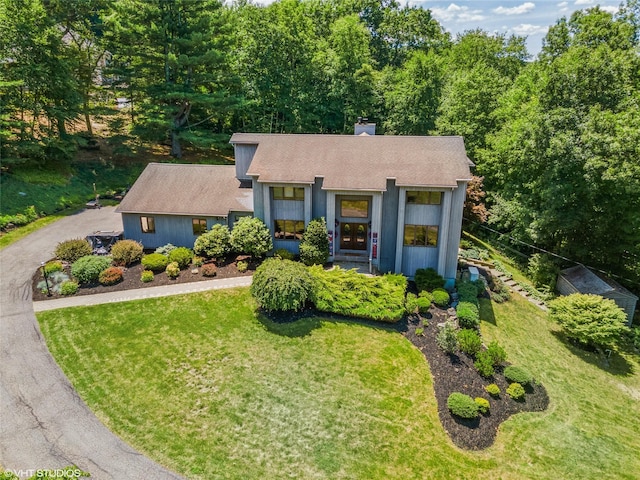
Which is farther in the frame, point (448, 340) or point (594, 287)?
point (594, 287)

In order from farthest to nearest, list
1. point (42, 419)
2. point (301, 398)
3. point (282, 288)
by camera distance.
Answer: point (282, 288) → point (301, 398) → point (42, 419)

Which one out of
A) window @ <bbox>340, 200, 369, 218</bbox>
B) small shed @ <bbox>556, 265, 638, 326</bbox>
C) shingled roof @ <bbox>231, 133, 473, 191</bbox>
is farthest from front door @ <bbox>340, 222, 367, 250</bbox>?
small shed @ <bbox>556, 265, 638, 326</bbox>

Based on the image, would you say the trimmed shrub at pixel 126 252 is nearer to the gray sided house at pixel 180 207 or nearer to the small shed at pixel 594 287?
the gray sided house at pixel 180 207

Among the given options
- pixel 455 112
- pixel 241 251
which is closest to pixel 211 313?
pixel 241 251

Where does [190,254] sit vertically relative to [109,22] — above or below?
below

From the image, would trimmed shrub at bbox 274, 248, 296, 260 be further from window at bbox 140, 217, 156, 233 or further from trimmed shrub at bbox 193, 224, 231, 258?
window at bbox 140, 217, 156, 233

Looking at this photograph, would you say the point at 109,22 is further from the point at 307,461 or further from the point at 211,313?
the point at 307,461

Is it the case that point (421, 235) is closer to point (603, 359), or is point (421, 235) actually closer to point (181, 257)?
point (603, 359)

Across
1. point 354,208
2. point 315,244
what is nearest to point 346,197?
point 354,208
